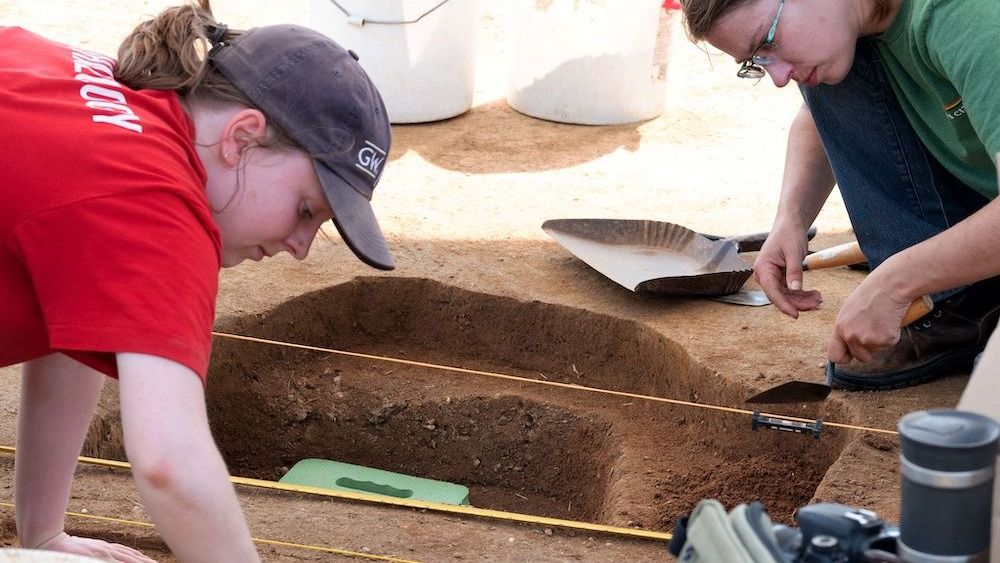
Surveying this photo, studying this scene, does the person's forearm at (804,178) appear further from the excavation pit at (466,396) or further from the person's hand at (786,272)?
the excavation pit at (466,396)

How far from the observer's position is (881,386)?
115 inches

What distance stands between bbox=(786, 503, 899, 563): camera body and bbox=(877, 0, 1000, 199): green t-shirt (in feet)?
3.71

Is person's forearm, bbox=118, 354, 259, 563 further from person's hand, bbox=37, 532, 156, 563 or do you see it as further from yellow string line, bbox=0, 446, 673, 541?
yellow string line, bbox=0, 446, 673, 541

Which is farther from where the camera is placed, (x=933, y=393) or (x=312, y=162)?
(x=933, y=393)

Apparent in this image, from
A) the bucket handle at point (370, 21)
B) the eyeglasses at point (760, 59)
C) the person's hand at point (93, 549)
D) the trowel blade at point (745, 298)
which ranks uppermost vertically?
the eyeglasses at point (760, 59)

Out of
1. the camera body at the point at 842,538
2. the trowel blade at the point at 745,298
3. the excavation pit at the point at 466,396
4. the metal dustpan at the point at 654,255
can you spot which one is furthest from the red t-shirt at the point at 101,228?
the trowel blade at the point at 745,298

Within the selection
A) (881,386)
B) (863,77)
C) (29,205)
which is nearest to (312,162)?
(29,205)

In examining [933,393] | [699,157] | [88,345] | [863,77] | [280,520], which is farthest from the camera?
[699,157]

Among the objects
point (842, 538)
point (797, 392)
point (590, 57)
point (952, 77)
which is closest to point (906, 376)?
point (797, 392)

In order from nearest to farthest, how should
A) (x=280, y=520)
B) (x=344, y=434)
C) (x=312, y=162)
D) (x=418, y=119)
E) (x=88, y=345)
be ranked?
(x=88, y=345)
(x=312, y=162)
(x=280, y=520)
(x=344, y=434)
(x=418, y=119)

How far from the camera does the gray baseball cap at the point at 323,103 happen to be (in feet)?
5.61

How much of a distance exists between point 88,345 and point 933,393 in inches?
85.7

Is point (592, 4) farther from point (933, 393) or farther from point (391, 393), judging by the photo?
point (933, 393)

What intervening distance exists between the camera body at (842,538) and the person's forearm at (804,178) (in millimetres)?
1692
